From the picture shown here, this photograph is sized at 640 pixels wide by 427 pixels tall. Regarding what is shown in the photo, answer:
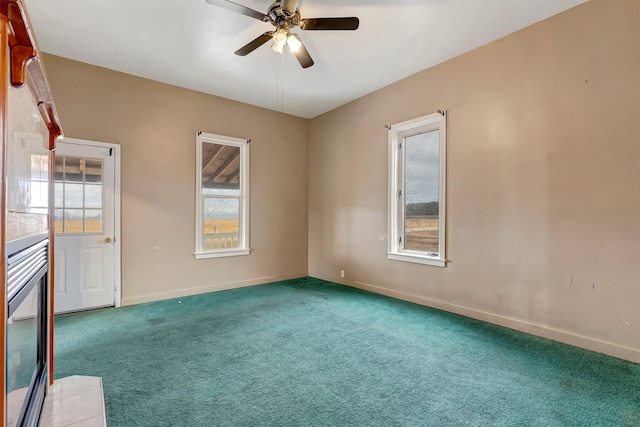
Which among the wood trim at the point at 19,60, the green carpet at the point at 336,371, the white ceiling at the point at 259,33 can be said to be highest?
the white ceiling at the point at 259,33

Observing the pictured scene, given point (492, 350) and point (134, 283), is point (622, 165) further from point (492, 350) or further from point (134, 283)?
point (134, 283)

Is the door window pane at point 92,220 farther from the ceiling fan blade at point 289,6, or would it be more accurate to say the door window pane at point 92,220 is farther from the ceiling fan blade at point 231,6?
the ceiling fan blade at point 289,6

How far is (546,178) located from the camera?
9.75ft

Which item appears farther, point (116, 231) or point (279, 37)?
point (116, 231)

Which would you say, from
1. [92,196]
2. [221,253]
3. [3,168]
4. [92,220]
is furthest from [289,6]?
[221,253]

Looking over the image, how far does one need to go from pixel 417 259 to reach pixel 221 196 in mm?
3119

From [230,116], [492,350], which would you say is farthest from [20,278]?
[230,116]

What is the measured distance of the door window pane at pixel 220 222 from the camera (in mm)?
4828

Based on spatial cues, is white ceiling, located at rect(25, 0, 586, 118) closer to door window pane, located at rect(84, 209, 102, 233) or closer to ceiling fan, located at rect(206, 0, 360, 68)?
ceiling fan, located at rect(206, 0, 360, 68)

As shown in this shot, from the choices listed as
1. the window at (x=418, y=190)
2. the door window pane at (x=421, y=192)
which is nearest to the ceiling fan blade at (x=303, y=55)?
the window at (x=418, y=190)

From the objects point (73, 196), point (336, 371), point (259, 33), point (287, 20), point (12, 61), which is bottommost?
point (336, 371)

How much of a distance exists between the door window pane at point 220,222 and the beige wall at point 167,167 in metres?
0.25

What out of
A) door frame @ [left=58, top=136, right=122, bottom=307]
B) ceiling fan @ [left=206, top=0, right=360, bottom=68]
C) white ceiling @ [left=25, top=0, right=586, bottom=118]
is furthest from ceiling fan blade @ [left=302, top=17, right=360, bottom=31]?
door frame @ [left=58, top=136, right=122, bottom=307]

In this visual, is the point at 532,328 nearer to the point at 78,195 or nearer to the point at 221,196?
the point at 221,196
